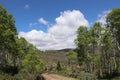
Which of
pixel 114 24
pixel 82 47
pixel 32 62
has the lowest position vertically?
pixel 32 62

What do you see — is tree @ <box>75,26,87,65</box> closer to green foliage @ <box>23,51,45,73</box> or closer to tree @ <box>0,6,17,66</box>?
green foliage @ <box>23,51,45,73</box>

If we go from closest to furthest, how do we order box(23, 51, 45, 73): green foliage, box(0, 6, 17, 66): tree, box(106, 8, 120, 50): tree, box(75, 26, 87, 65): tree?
box(0, 6, 17, 66): tree
box(106, 8, 120, 50): tree
box(23, 51, 45, 73): green foliage
box(75, 26, 87, 65): tree

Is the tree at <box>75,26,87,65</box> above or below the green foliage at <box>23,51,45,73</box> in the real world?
above

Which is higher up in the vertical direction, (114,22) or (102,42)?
(114,22)

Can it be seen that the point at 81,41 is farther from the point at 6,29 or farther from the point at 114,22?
the point at 6,29

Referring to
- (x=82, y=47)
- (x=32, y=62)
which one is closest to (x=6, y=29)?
(x=32, y=62)

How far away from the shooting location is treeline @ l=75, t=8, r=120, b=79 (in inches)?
1799

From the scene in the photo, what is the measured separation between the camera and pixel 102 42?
53.4 m

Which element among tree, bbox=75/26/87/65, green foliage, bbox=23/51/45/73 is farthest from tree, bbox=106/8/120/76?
green foliage, bbox=23/51/45/73

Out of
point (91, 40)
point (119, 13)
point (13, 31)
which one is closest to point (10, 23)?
point (13, 31)

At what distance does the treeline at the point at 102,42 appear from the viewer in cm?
4569

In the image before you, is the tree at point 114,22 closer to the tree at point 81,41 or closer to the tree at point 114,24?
the tree at point 114,24

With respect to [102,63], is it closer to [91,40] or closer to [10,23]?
[91,40]

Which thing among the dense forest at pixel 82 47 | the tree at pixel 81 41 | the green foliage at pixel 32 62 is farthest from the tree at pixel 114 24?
the green foliage at pixel 32 62
